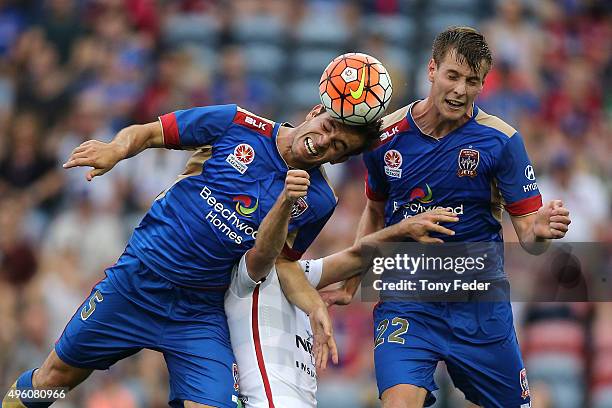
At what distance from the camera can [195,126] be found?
723 cm

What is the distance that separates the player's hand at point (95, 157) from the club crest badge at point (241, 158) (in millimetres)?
713

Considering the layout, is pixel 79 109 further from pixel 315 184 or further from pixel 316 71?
pixel 315 184

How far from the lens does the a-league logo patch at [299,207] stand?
723 cm

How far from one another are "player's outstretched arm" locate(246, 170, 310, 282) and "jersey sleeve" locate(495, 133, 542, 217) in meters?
1.25

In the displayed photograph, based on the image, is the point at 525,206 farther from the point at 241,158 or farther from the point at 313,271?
the point at 241,158

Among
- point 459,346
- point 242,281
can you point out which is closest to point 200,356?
point 242,281

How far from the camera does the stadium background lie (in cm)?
1055

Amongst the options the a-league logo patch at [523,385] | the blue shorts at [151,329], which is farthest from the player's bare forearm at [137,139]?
the a-league logo patch at [523,385]

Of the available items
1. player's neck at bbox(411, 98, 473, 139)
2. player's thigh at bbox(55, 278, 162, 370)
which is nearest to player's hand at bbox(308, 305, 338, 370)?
player's thigh at bbox(55, 278, 162, 370)

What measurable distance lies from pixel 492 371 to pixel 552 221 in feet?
3.47

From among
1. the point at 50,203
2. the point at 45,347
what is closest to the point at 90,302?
the point at 45,347

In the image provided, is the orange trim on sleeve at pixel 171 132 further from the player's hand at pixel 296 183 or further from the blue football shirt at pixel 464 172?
the blue football shirt at pixel 464 172

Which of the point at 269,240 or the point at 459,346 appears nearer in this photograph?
the point at 269,240

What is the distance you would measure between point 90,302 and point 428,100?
240 cm
